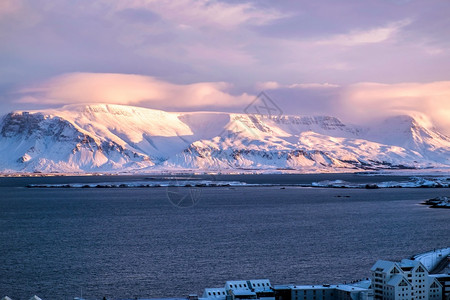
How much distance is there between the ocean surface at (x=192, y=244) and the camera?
45.0 m

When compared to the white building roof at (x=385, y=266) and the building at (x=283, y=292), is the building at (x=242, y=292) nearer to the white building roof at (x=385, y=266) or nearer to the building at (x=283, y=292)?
the building at (x=283, y=292)

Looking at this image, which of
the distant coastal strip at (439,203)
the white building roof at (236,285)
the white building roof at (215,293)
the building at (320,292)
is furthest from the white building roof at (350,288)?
the distant coastal strip at (439,203)

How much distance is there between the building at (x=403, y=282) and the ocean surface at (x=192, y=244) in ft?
21.4

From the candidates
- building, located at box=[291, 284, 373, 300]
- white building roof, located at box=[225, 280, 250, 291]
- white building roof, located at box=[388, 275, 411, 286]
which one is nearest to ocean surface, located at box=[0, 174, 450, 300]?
white building roof, located at box=[225, 280, 250, 291]

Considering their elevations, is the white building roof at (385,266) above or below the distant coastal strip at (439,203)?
below

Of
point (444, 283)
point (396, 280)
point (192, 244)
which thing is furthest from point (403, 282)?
point (192, 244)

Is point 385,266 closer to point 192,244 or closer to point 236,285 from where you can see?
point 236,285

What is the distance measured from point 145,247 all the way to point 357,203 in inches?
2352

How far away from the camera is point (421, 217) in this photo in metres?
84.4

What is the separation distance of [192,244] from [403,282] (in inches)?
1061

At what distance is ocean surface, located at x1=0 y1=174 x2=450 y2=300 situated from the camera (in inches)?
1772

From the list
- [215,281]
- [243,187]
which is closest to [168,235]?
[215,281]

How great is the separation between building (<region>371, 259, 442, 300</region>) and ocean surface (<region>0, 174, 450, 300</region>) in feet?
21.4

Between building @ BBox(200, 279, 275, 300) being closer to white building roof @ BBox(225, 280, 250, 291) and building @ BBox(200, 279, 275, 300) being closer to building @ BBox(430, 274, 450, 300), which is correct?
white building roof @ BBox(225, 280, 250, 291)
